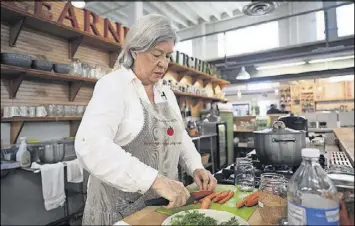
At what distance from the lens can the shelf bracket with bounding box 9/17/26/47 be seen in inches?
106

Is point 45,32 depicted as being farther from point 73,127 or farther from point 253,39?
point 253,39

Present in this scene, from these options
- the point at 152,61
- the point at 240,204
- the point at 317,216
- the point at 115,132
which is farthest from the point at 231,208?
the point at 152,61

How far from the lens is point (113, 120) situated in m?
1.01

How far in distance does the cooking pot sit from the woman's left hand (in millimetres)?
462


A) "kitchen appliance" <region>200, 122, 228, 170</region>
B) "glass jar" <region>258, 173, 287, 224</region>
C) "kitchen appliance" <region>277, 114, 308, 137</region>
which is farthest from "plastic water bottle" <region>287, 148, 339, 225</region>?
"kitchen appliance" <region>200, 122, 228, 170</region>

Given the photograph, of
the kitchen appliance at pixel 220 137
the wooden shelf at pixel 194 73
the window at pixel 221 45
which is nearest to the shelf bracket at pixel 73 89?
the wooden shelf at pixel 194 73

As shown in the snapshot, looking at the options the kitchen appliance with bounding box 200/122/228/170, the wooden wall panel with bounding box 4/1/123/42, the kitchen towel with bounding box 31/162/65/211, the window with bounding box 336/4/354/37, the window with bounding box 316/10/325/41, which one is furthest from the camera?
the window with bounding box 316/10/325/41

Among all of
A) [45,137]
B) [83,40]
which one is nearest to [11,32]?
[83,40]

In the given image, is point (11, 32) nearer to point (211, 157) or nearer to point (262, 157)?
point (262, 157)

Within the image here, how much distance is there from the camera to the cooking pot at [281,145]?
143cm

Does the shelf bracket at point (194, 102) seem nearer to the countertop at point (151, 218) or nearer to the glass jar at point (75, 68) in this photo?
the glass jar at point (75, 68)

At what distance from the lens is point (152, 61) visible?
120 cm

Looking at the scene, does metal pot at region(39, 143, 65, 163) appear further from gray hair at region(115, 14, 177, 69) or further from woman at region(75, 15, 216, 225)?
gray hair at region(115, 14, 177, 69)

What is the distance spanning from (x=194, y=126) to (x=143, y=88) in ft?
13.2
